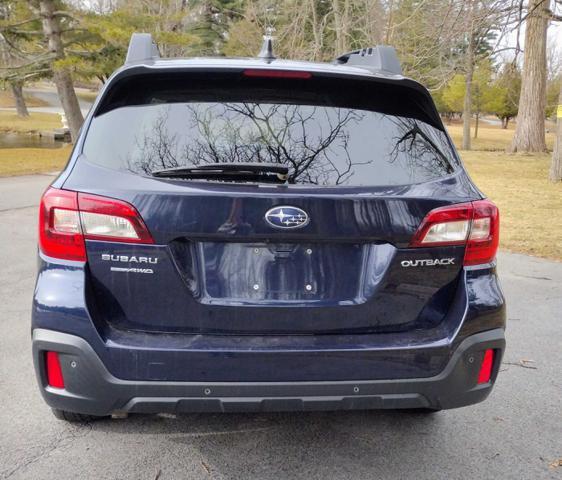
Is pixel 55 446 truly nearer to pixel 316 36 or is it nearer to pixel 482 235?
pixel 482 235

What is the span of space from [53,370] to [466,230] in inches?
70.7

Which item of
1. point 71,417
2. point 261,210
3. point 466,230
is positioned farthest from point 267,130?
point 71,417

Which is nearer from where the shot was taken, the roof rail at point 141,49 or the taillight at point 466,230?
the taillight at point 466,230

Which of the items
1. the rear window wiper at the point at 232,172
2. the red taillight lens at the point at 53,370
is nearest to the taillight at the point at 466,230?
the rear window wiper at the point at 232,172

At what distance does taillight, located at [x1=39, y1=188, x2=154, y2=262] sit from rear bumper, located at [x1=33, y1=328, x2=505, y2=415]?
1.16ft

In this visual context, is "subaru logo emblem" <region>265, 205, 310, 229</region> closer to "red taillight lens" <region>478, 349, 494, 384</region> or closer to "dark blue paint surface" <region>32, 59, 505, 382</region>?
"dark blue paint surface" <region>32, 59, 505, 382</region>

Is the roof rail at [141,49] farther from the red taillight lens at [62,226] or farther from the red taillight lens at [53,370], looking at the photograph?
the red taillight lens at [53,370]

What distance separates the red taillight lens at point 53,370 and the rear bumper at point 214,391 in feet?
0.07

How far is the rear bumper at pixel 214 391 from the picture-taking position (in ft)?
7.22

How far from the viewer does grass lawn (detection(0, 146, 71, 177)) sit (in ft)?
49.4

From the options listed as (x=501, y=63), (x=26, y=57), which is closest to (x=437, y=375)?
(x=26, y=57)

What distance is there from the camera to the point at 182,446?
2830 millimetres

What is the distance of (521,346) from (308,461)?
7.67 feet

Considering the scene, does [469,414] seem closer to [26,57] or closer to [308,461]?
[308,461]
